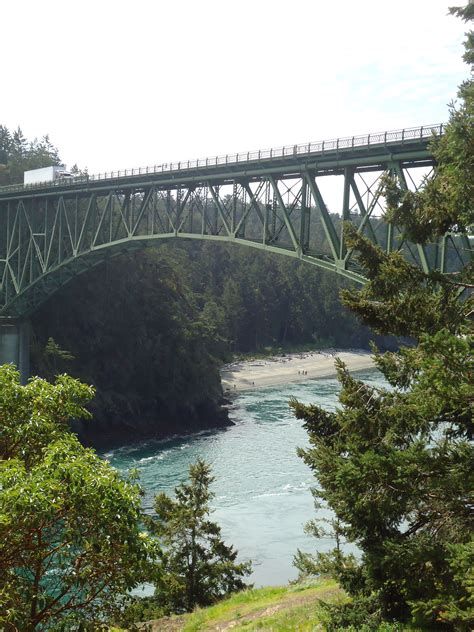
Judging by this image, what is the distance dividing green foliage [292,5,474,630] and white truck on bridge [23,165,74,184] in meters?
44.1

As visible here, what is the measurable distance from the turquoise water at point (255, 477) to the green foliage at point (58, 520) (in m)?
18.5

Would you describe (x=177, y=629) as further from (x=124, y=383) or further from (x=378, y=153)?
(x=124, y=383)

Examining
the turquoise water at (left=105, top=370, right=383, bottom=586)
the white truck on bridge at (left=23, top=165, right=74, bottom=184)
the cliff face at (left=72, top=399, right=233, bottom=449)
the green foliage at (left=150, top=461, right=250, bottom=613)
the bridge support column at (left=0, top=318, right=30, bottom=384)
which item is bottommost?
the turquoise water at (left=105, top=370, right=383, bottom=586)

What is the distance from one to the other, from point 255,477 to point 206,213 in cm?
1540

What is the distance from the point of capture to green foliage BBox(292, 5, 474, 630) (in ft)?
31.9

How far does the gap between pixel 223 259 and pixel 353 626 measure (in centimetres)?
10731

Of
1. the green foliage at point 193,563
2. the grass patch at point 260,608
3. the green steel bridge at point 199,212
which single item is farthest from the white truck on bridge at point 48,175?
the grass patch at point 260,608

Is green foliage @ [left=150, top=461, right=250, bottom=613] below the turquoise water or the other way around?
the other way around

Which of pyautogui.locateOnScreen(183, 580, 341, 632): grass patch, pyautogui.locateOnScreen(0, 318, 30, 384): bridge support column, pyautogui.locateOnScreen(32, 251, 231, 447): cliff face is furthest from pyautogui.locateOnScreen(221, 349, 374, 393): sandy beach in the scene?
pyautogui.locateOnScreen(183, 580, 341, 632): grass patch

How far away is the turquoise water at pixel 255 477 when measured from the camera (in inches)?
1184

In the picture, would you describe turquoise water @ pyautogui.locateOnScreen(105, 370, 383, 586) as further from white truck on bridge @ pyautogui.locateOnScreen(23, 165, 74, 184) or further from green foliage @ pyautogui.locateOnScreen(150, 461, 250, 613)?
white truck on bridge @ pyautogui.locateOnScreen(23, 165, 74, 184)

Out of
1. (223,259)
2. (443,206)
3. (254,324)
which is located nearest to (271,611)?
(443,206)

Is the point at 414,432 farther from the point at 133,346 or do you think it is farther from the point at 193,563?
the point at 133,346

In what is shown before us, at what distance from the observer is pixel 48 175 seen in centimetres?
5441
